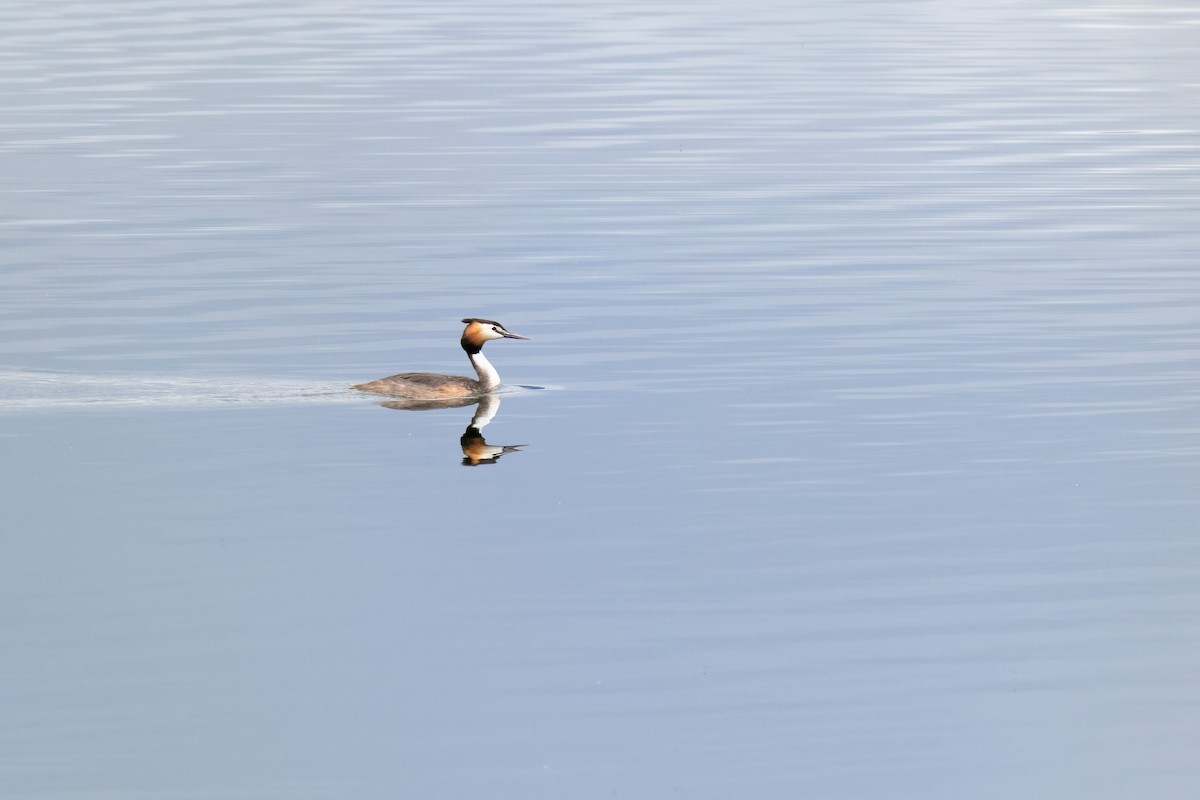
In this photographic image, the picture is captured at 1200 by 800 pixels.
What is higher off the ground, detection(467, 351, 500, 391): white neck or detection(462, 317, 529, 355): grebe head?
detection(462, 317, 529, 355): grebe head

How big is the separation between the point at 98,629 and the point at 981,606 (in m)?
5.53

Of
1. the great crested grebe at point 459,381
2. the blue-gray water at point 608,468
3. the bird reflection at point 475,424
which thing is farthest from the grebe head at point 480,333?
the bird reflection at point 475,424

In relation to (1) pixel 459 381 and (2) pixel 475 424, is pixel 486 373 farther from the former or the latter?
(2) pixel 475 424

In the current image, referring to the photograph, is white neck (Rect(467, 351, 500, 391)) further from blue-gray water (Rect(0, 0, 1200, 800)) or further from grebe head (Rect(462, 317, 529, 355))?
blue-gray water (Rect(0, 0, 1200, 800))

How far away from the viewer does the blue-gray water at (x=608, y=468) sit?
11.4 meters

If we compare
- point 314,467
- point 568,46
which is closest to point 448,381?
point 314,467

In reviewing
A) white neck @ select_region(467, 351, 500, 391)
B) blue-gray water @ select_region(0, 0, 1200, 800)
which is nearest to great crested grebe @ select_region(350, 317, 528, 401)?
white neck @ select_region(467, 351, 500, 391)

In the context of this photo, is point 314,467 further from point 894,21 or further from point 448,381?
point 894,21

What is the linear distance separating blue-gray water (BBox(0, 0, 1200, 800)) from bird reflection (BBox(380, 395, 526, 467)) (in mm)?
258

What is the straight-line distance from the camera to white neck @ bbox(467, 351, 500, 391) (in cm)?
2112

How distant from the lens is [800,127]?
42.1m

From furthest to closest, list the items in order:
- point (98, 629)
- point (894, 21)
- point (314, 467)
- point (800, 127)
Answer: point (894, 21) < point (800, 127) < point (314, 467) < point (98, 629)

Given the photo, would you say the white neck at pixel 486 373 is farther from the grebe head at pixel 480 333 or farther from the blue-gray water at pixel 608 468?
the blue-gray water at pixel 608 468

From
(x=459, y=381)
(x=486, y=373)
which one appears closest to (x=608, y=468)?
(x=459, y=381)
